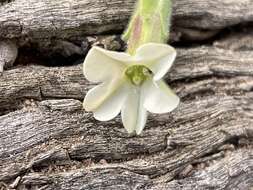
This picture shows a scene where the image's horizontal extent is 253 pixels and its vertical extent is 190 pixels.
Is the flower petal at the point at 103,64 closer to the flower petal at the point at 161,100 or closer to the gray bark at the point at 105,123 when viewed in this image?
the flower petal at the point at 161,100

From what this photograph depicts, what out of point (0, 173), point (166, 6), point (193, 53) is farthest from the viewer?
point (193, 53)

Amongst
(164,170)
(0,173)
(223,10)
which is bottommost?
(164,170)

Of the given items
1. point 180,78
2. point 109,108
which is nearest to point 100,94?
point 109,108

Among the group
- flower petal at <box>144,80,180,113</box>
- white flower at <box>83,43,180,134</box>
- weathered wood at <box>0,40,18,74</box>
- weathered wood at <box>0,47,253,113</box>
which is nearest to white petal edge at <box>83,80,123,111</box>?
white flower at <box>83,43,180,134</box>

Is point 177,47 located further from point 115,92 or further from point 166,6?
point 115,92

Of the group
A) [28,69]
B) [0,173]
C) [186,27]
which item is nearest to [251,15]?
[186,27]

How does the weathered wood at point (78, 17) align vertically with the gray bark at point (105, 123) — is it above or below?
above

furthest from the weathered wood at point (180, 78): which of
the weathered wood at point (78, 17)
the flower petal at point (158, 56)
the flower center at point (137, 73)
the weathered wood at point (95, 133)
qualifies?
the flower petal at point (158, 56)
